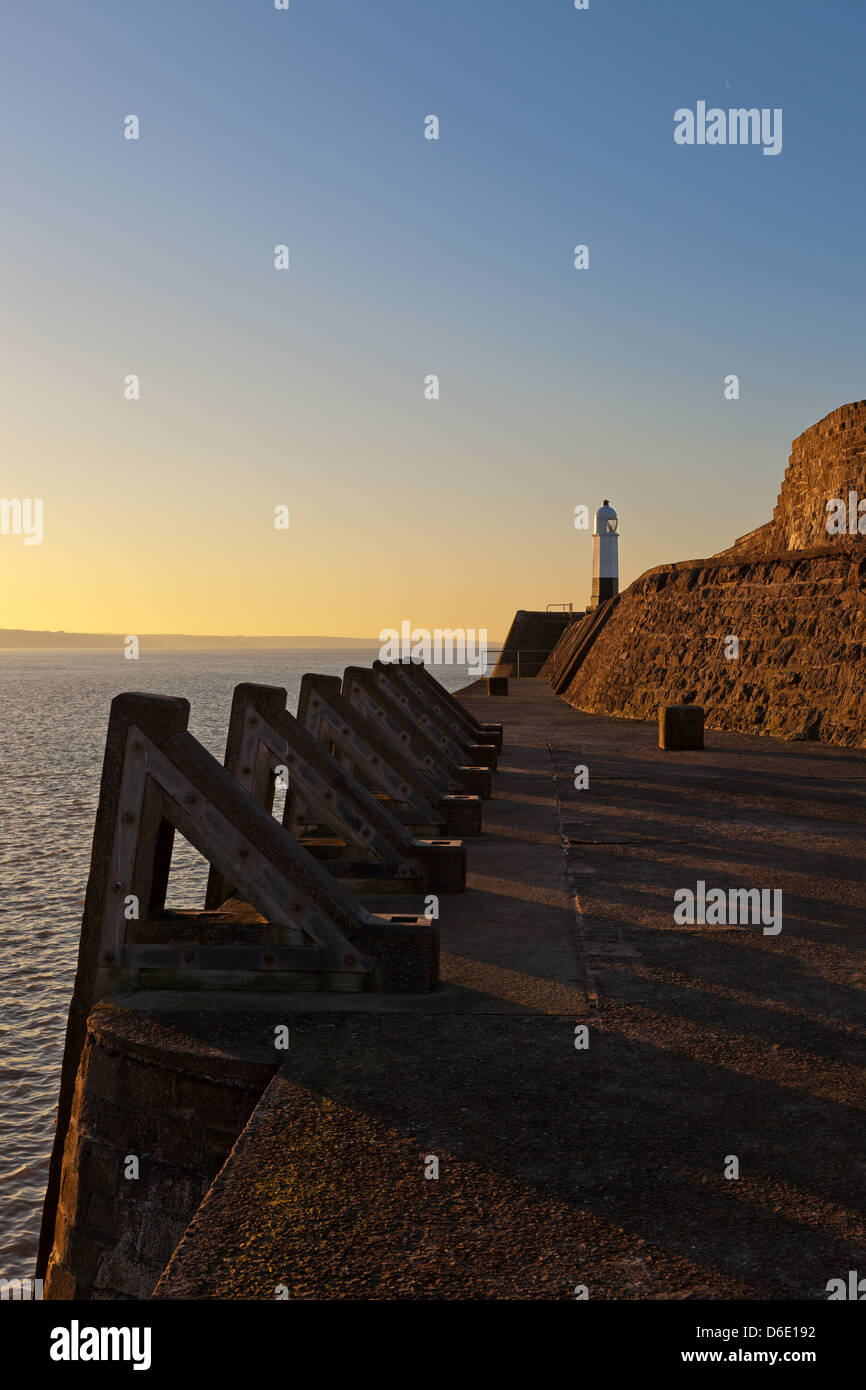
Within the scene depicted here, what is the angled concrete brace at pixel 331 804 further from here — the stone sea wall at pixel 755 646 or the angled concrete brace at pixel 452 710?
the stone sea wall at pixel 755 646

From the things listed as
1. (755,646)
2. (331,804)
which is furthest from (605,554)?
(331,804)

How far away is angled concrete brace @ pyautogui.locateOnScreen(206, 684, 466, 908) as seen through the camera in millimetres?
5664

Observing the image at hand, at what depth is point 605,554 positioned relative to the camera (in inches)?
2029

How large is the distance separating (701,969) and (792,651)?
1262 cm

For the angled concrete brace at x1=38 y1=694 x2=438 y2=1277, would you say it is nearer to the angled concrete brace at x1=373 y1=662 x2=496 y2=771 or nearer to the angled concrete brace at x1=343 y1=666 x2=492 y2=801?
the angled concrete brace at x1=343 y1=666 x2=492 y2=801

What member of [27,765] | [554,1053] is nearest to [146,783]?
[554,1053]

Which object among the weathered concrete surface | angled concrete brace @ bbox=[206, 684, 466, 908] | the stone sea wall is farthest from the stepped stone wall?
angled concrete brace @ bbox=[206, 684, 466, 908]

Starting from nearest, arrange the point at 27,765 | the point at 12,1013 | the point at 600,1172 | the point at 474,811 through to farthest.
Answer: the point at 600,1172, the point at 474,811, the point at 12,1013, the point at 27,765

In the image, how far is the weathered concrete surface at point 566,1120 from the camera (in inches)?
95.1

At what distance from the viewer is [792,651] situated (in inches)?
646

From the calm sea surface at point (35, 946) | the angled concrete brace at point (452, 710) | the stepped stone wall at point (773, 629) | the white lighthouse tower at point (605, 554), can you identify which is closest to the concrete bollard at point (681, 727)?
the stepped stone wall at point (773, 629)

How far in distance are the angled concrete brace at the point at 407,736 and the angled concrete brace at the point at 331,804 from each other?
2891 millimetres
